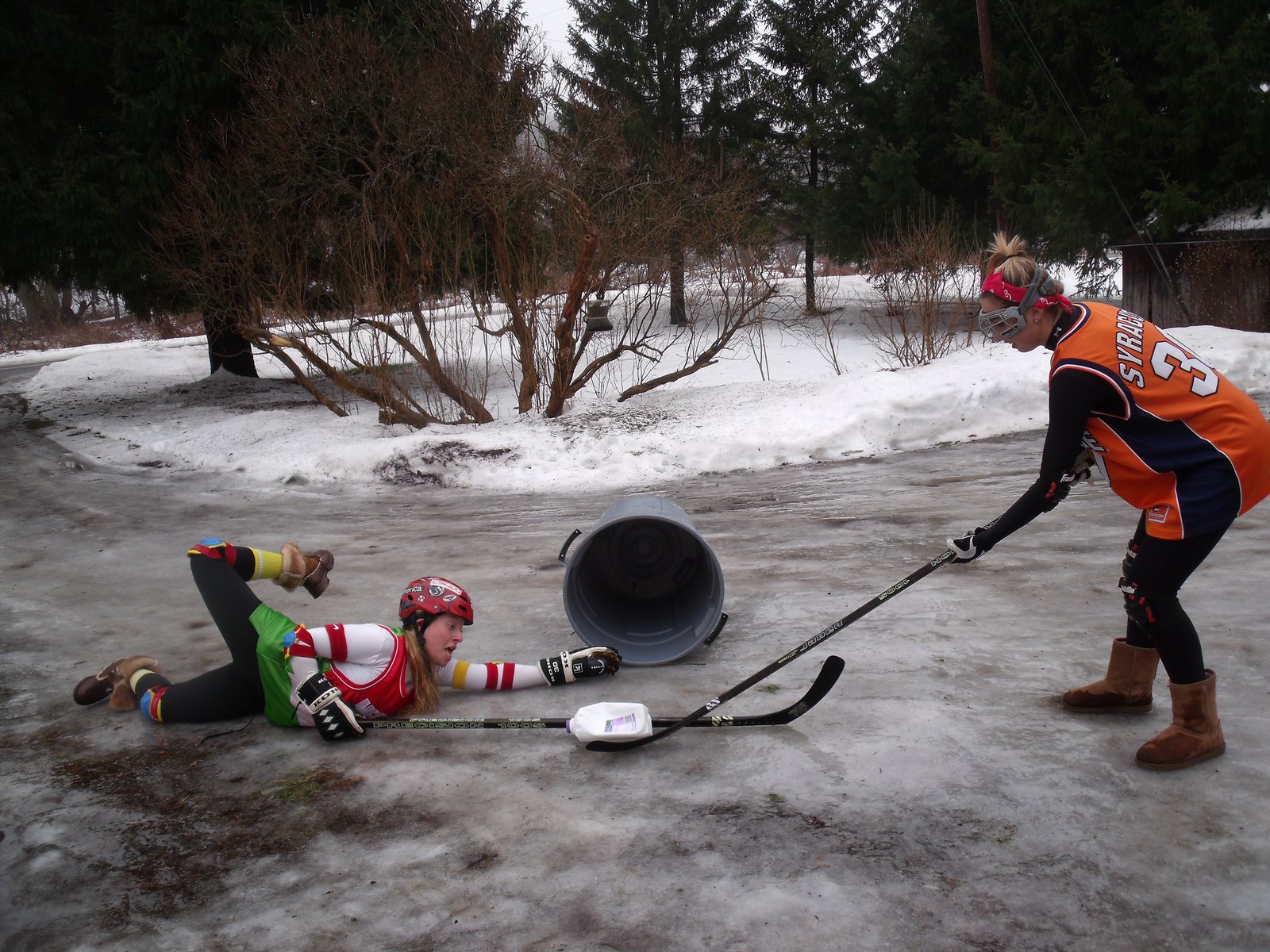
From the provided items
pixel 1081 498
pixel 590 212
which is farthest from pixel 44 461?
pixel 1081 498

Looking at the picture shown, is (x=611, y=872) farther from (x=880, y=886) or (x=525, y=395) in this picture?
(x=525, y=395)

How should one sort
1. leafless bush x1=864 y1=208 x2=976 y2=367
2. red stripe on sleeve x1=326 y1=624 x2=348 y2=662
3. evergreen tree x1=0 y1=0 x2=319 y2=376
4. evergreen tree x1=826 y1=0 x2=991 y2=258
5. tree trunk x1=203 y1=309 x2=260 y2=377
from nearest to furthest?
red stripe on sleeve x1=326 y1=624 x2=348 y2=662
evergreen tree x1=0 y1=0 x2=319 y2=376
leafless bush x1=864 y1=208 x2=976 y2=367
tree trunk x1=203 y1=309 x2=260 y2=377
evergreen tree x1=826 y1=0 x2=991 y2=258

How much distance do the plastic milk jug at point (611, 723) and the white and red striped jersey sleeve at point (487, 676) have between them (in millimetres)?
697

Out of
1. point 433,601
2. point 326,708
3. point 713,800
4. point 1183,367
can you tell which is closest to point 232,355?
point 433,601

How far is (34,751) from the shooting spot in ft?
13.8

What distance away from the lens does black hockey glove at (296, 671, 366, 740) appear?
398cm

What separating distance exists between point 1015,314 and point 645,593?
2632mm

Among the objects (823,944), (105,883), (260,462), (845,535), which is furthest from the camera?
(260,462)

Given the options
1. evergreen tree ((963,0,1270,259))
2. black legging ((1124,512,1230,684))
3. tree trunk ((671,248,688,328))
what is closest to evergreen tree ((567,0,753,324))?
evergreen tree ((963,0,1270,259))

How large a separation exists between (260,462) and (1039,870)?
34.1 feet

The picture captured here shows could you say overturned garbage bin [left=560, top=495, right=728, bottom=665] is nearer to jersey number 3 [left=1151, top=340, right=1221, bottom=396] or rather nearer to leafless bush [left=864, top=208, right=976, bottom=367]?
jersey number 3 [left=1151, top=340, right=1221, bottom=396]

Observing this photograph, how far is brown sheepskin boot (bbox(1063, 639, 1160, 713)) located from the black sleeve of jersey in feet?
2.72

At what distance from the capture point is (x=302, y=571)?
447cm

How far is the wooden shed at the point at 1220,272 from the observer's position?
15.4 m
